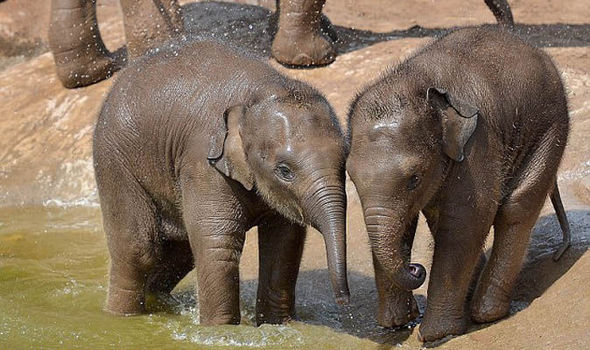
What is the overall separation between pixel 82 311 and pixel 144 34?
4089 millimetres

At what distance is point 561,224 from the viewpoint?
288 inches

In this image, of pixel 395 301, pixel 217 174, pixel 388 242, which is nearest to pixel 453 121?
pixel 388 242

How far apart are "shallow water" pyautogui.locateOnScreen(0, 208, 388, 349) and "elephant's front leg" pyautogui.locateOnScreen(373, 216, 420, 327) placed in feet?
0.64

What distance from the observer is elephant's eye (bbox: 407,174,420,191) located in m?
5.99

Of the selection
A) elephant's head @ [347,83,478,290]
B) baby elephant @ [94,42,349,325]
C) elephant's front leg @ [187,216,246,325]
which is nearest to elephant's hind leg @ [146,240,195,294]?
baby elephant @ [94,42,349,325]

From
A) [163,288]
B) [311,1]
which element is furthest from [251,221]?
[311,1]

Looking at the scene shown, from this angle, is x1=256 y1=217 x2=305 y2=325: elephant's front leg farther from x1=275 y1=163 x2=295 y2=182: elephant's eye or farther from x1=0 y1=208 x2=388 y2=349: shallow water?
x1=275 y1=163 x2=295 y2=182: elephant's eye

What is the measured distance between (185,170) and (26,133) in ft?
17.7

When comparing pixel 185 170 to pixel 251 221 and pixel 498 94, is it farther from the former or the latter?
pixel 498 94

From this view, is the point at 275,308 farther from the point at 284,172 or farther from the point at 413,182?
the point at 413,182

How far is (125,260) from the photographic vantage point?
7258mm

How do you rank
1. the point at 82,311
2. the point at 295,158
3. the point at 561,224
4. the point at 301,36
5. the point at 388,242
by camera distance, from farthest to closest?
the point at 301,36
the point at 82,311
the point at 561,224
the point at 295,158
the point at 388,242

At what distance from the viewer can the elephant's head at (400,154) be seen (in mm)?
5906

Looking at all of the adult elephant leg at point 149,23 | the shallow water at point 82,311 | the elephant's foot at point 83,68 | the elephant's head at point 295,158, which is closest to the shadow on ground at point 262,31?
the adult elephant leg at point 149,23
